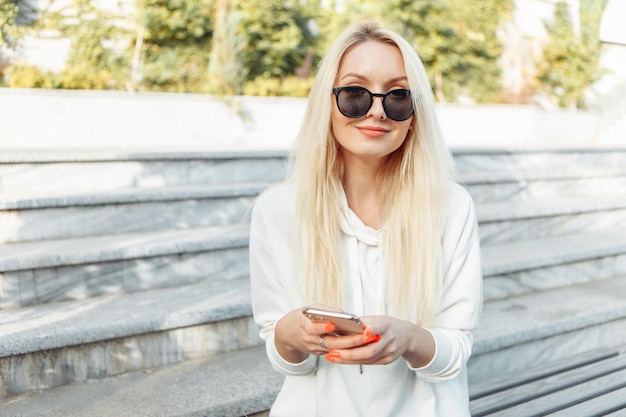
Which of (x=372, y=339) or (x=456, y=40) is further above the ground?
(x=456, y=40)

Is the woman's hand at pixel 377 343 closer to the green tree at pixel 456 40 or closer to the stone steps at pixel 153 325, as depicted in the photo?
the stone steps at pixel 153 325

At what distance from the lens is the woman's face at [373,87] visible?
127cm

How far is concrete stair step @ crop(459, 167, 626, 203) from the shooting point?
383 cm

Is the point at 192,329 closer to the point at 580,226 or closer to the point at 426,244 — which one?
the point at 426,244

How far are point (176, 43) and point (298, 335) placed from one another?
7.84 meters

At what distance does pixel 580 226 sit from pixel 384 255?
2826 mm

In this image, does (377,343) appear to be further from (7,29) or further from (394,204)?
(7,29)

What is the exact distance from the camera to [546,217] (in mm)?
3525

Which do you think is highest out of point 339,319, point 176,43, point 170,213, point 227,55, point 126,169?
point 176,43

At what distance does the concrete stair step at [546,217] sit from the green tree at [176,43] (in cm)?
516

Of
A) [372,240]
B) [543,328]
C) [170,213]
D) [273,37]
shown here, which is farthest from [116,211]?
[273,37]

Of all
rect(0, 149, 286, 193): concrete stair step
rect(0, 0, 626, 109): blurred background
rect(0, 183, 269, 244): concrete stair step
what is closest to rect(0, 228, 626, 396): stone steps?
rect(0, 183, 269, 244): concrete stair step

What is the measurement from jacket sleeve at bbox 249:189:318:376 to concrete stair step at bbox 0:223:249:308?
1.23m

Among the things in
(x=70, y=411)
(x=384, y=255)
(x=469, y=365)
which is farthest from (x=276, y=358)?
(x=469, y=365)
